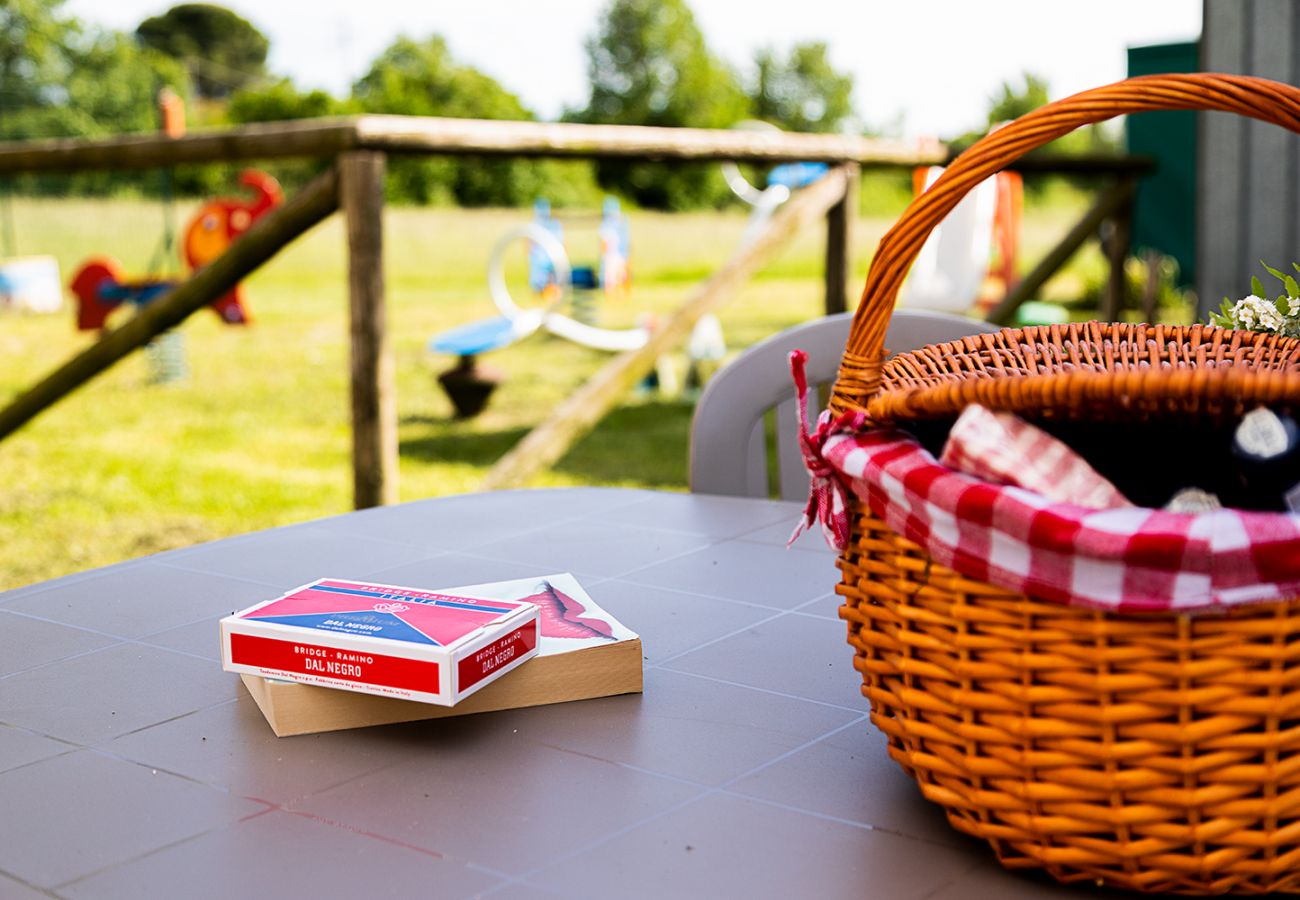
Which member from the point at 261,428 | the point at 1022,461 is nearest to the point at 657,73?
the point at 261,428

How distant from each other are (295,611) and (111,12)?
24351mm

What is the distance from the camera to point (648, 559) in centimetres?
135

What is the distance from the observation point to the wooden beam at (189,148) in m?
3.26

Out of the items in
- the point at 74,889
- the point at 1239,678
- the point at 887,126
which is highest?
the point at 887,126

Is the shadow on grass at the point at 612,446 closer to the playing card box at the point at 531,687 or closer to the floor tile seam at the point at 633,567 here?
the floor tile seam at the point at 633,567

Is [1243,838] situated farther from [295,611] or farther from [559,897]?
[295,611]

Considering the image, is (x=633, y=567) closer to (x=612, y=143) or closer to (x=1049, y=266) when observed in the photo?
(x=612, y=143)

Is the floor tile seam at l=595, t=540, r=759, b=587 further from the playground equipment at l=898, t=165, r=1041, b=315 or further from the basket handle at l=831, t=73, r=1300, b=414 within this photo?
the playground equipment at l=898, t=165, r=1041, b=315

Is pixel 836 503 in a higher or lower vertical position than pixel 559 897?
higher

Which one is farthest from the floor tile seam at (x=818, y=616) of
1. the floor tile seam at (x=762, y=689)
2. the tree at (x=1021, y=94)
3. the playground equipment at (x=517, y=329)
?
the tree at (x=1021, y=94)

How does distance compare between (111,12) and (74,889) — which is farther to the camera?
(111,12)

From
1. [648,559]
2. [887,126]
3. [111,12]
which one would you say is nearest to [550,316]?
[648,559]

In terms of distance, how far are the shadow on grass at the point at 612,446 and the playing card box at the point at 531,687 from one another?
3.87 m

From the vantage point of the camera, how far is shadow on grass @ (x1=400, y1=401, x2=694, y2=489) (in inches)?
205
